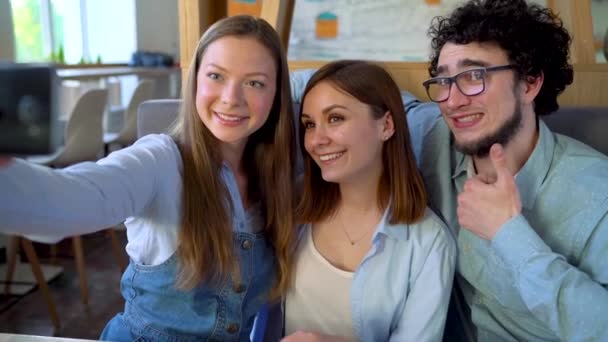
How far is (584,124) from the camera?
138 cm

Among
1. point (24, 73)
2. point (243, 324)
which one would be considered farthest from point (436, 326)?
point (24, 73)

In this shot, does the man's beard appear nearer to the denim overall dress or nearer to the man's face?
the man's face

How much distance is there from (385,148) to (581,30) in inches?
35.7

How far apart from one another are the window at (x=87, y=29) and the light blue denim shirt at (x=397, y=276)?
4462mm

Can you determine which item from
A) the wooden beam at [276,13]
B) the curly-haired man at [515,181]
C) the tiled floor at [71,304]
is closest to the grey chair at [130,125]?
the tiled floor at [71,304]

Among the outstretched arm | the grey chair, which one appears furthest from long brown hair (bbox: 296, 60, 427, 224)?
the grey chair

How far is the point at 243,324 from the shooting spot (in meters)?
1.24

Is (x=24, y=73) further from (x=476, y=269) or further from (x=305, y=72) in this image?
(x=305, y=72)

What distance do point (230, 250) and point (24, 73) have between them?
70 cm

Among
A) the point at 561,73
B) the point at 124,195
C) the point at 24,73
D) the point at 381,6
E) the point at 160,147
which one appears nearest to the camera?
the point at 24,73

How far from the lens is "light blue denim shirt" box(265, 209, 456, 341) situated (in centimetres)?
114

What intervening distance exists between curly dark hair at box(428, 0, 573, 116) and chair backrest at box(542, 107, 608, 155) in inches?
4.2

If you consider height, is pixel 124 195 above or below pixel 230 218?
above

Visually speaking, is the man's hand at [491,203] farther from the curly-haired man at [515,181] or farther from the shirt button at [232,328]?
the shirt button at [232,328]
